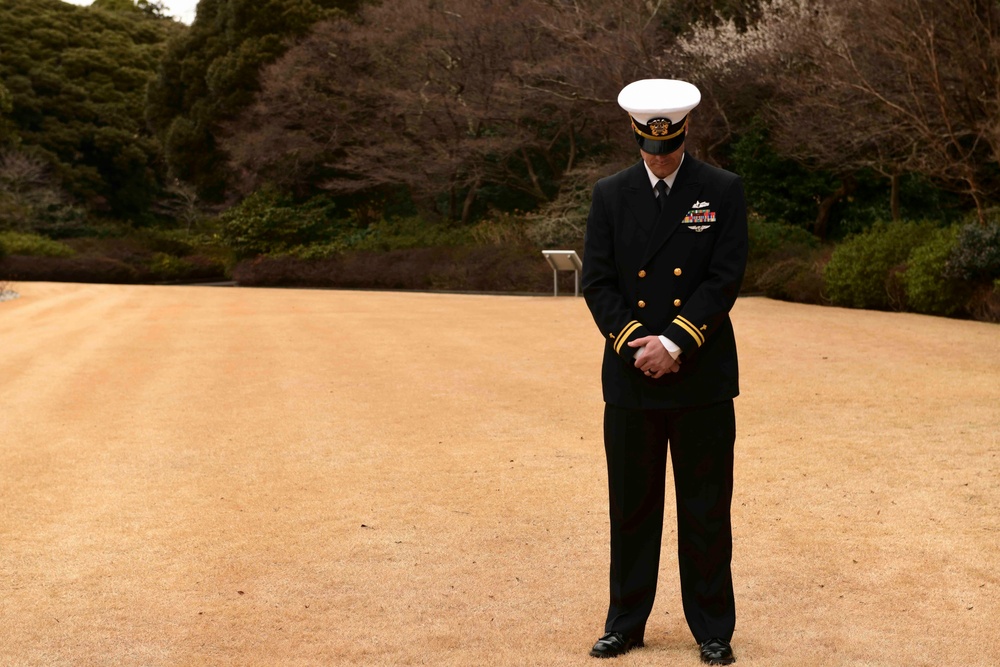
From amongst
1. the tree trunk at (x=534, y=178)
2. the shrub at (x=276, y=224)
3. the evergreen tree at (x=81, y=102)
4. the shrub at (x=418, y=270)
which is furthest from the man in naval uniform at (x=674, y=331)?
the evergreen tree at (x=81, y=102)

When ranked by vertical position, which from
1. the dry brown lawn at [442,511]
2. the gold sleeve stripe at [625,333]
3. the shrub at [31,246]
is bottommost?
the dry brown lawn at [442,511]

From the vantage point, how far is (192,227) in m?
44.8

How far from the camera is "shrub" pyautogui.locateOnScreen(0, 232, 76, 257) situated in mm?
Result: 33844

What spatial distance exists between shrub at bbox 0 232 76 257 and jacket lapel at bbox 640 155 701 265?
32239mm

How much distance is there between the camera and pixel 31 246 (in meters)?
34.5

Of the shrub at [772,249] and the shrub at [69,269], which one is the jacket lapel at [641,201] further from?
the shrub at [69,269]

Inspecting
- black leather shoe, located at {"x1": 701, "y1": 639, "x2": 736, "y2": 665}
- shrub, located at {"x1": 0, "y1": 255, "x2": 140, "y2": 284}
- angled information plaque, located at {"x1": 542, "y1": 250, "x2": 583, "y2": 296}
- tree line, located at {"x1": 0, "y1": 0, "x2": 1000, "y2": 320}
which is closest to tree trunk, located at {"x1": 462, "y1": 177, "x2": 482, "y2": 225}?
tree line, located at {"x1": 0, "y1": 0, "x2": 1000, "y2": 320}

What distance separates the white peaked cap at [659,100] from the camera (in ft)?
12.2

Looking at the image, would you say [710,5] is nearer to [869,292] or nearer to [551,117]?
[551,117]

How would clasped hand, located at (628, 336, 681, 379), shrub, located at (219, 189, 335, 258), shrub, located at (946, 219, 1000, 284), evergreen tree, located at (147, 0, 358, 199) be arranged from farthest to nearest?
1. evergreen tree, located at (147, 0, 358, 199)
2. shrub, located at (219, 189, 335, 258)
3. shrub, located at (946, 219, 1000, 284)
4. clasped hand, located at (628, 336, 681, 379)

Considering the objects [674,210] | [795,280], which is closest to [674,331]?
[674,210]

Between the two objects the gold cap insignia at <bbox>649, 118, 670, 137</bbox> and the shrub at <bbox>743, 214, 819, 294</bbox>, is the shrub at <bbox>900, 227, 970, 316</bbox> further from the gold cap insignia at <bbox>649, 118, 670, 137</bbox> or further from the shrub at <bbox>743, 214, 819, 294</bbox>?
the gold cap insignia at <bbox>649, 118, 670, 137</bbox>

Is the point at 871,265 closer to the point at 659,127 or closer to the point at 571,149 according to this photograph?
the point at 571,149

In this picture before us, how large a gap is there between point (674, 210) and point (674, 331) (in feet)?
1.38
